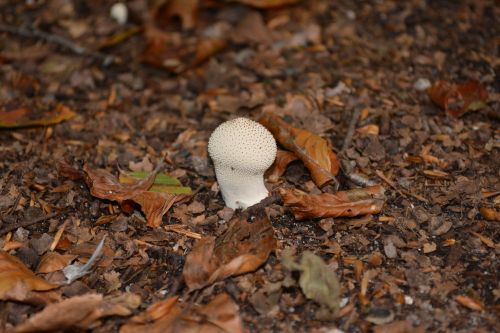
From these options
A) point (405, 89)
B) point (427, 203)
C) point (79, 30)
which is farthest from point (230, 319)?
point (79, 30)

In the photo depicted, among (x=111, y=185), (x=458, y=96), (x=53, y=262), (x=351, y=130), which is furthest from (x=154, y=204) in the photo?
(x=458, y=96)

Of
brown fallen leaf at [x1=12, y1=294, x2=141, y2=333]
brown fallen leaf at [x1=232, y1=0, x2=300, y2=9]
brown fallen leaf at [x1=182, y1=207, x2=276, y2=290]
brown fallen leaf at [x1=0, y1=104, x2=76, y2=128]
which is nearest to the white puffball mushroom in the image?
brown fallen leaf at [x1=232, y1=0, x2=300, y2=9]

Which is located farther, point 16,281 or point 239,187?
point 239,187

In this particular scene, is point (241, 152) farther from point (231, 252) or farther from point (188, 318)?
point (188, 318)

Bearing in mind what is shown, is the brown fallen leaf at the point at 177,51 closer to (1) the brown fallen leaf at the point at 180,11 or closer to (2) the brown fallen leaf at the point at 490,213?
(1) the brown fallen leaf at the point at 180,11

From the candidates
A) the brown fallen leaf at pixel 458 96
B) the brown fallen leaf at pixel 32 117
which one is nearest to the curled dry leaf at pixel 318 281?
the brown fallen leaf at pixel 458 96

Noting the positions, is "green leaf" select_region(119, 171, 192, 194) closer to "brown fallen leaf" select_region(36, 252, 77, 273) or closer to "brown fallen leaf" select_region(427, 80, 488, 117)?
"brown fallen leaf" select_region(36, 252, 77, 273)
